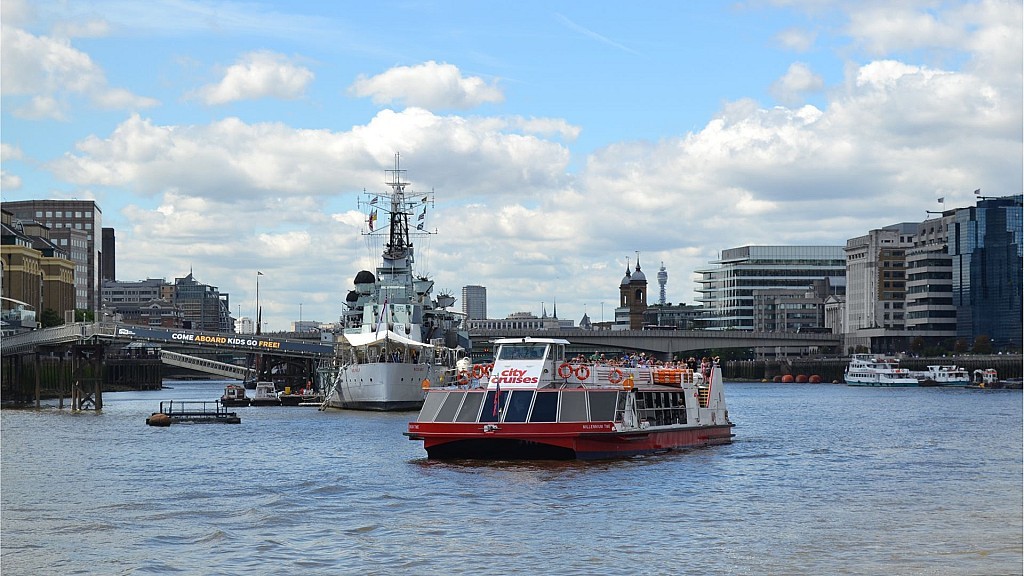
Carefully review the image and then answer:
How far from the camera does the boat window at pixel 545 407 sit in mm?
54344

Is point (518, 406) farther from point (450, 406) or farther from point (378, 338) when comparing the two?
point (378, 338)

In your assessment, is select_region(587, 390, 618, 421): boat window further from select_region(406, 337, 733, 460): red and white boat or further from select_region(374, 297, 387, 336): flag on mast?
Result: select_region(374, 297, 387, 336): flag on mast

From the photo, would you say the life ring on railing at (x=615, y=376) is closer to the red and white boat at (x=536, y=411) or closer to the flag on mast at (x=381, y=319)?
→ the red and white boat at (x=536, y=411)

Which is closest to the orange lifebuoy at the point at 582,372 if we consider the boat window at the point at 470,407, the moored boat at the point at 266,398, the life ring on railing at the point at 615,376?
the life ring on railing at the point at 615,376

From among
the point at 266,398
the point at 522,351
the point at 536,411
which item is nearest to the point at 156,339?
the point at 266,398

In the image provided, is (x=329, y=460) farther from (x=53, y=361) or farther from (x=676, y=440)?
(x=53, y=361)

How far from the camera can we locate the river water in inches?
1359

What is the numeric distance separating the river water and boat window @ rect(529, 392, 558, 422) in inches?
80.9

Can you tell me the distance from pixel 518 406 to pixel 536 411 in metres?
0.72

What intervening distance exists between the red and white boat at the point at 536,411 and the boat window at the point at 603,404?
0.04 metres

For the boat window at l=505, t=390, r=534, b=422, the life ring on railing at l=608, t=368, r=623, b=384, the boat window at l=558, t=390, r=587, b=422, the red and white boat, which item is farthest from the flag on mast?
the boat window at l=558, t=390, r=587, b=422

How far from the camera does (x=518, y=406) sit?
179ft

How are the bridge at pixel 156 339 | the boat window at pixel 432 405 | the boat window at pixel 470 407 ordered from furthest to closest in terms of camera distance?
the bridge at pixel 156 339 < the boat window at pixel 432 405 < the boat window at pixel 470 407

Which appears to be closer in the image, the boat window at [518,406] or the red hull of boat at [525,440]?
the red hull of boat at [525,440]
